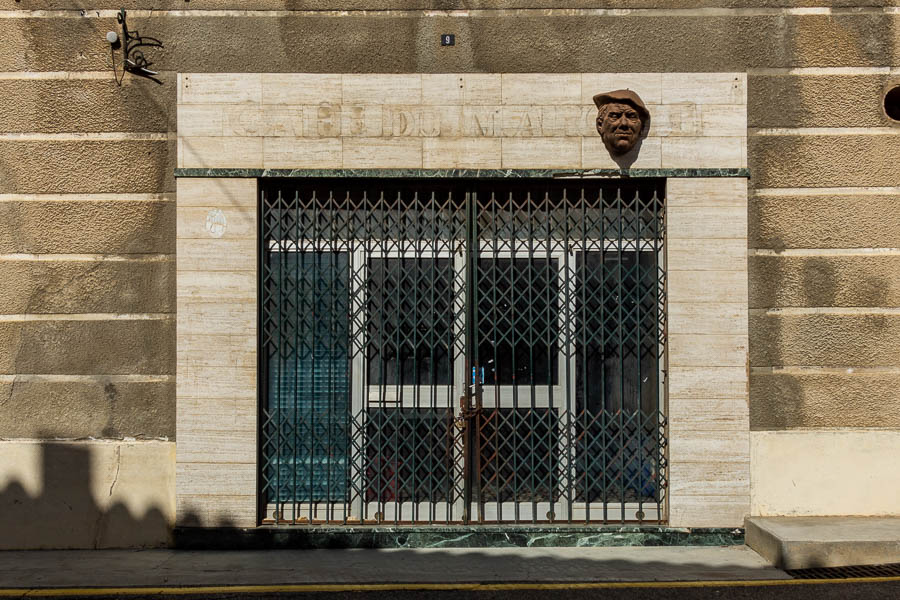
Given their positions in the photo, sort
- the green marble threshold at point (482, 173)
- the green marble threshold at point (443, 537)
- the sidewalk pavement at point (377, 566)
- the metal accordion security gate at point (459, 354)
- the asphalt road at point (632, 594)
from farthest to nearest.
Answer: the metal accordion security gate at point (459, 354), the green marble threshold at point (482, 173), the green marble threshold at point (443, 537), the sidewalk pavement at point (377, 566), the asphalt road at point (632, 594)

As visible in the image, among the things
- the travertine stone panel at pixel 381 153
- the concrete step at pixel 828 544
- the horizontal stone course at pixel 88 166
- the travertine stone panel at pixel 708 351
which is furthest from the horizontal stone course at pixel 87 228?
the concrete step at pixel 828 544

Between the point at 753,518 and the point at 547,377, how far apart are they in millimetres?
1887

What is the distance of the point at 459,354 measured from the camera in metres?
7.54

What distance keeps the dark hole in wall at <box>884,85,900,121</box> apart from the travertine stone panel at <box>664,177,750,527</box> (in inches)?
46.9

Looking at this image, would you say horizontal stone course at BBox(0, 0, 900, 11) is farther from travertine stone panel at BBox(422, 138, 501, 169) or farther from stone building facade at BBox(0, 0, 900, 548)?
travertine stone panel at BBox(422, 138, 501, 169)

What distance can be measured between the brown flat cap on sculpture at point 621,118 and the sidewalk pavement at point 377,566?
3.08 metres

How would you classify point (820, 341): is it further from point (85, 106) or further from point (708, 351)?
point (85, 106)

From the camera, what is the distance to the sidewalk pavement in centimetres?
641

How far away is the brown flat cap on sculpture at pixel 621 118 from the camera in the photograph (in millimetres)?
7266

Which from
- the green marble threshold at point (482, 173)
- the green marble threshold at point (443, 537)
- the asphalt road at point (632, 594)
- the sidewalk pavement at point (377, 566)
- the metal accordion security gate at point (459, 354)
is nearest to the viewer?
the asphalt road at point (632, 594)

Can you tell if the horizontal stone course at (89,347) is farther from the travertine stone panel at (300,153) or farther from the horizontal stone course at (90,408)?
the travertine stone panel at (300,153)

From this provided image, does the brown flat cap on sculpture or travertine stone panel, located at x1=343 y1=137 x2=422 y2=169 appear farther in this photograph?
travertine stone panel, located at x1=343 y1=137 x2=422 y2=169

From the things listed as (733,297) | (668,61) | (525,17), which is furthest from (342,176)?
(733,297)

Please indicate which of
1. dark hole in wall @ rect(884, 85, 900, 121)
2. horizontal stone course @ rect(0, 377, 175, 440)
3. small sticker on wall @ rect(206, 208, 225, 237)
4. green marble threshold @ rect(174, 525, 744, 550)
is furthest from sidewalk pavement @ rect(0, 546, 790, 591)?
dark hole in wall @ rect(884, 85, 900, 121)
